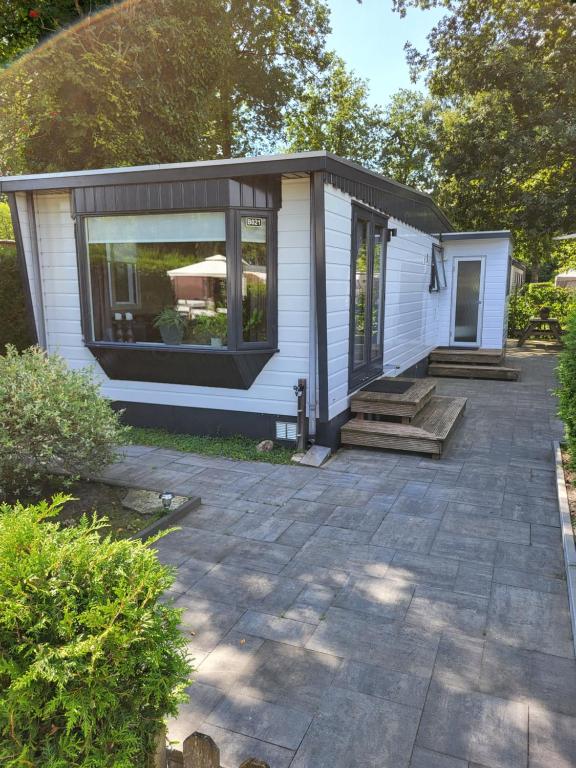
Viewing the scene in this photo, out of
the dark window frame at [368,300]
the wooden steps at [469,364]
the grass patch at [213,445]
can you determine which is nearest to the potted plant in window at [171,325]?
the grass patch at [213,445]

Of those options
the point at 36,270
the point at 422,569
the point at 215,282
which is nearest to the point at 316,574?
the point at 422,569

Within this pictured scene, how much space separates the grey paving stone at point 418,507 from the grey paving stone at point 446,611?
1018 millimetres

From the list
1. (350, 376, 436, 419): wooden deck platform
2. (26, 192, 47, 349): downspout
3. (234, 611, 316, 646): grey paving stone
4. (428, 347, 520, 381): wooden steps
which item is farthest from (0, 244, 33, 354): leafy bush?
(428, 347, 520, 381): wooden steps

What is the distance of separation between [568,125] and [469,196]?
3.02 m

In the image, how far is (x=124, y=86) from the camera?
8797 mm

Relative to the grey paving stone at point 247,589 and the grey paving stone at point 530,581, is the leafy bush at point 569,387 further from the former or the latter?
the grey paving stone at point 247,589

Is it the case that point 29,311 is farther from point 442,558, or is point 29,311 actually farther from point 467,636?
point 467,636

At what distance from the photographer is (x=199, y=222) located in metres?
5.05

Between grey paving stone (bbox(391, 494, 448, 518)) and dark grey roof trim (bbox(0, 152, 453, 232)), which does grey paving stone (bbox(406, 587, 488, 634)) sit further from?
dark grey roof trim (bbox(0, 152, 453, 232))

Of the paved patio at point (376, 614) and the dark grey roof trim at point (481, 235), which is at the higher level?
the dark grey roof trim at point (481, 235)

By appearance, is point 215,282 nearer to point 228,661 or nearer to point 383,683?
point 228,661

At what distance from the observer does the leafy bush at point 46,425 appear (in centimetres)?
341

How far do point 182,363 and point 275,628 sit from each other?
3334 millimetres

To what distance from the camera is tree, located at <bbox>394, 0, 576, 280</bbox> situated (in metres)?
12.8
